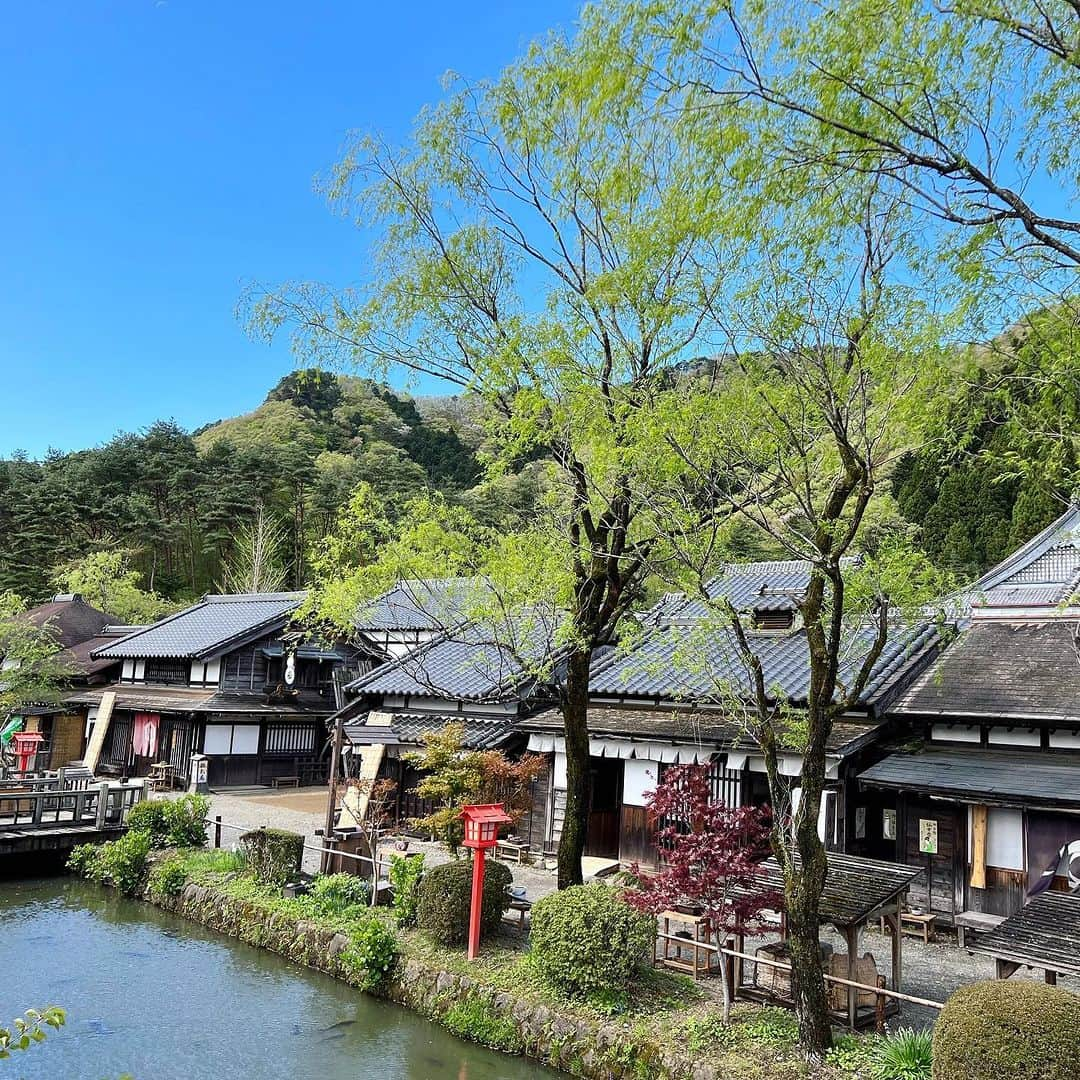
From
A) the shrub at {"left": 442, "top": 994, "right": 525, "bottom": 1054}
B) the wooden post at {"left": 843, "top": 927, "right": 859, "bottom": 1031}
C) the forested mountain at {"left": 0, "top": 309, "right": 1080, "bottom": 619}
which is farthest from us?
the forested mountain at {"left": 0, "top": 309, "right": 1080, "bottom": 619}

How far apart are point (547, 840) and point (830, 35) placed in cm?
1439

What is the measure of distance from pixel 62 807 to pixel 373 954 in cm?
1102

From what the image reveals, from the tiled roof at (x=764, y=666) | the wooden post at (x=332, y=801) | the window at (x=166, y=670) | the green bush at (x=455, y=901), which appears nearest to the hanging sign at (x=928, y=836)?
the tiled roof at (x=764, y=666)

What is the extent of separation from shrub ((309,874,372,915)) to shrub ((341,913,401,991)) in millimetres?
1606

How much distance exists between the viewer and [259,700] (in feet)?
93.8

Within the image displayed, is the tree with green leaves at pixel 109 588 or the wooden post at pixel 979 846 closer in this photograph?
the wooden post at pixel 979 846

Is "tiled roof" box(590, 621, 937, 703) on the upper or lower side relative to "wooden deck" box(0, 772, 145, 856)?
upper

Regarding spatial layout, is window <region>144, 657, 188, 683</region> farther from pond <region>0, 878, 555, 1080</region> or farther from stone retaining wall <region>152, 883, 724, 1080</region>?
stone retaining wall <region>152, 883, 724, 1080</region>

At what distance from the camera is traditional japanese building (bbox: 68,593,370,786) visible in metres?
27.7

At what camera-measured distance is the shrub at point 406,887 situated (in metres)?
11.6

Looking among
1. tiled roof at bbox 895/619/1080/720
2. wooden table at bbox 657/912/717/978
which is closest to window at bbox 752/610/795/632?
tiled roof at bbox 895/619/1080/720

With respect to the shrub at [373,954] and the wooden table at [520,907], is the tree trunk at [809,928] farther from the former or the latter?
the shrub at [373,954]

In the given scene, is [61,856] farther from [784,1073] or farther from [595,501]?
[784,1073]

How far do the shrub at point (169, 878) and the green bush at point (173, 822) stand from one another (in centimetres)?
112
